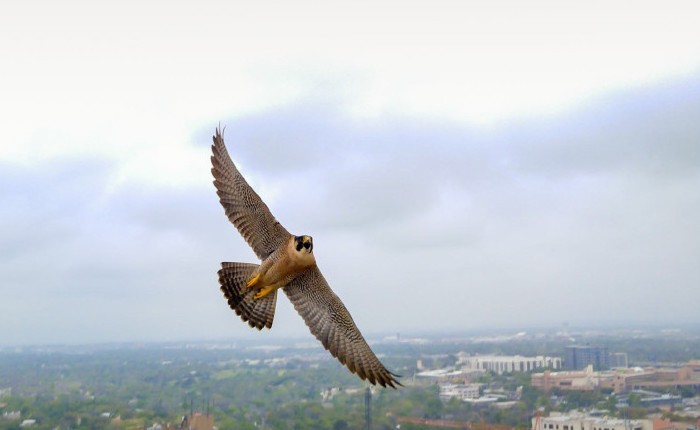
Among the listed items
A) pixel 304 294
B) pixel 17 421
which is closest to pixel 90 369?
pixel 17 421

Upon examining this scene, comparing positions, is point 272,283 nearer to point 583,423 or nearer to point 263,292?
point 263,292

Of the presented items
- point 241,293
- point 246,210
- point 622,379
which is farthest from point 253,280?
point 622,379

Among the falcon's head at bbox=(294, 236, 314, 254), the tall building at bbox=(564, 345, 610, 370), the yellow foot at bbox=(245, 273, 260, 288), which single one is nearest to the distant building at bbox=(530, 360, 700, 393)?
the tall building at bbox=(564, 345, 610, 370)

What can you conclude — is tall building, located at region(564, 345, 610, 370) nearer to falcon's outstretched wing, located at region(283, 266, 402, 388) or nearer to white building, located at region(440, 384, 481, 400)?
white building, located at region(440, 384, 481, 400)

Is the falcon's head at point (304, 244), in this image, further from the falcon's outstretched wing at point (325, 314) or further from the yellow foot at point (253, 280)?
the falcon's outstretched wing at point (325, 314)

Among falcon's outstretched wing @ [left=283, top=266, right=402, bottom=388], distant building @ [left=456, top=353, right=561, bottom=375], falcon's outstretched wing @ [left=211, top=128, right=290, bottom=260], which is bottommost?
distant building @ [left=456, top=353, right=561, bottom=375]

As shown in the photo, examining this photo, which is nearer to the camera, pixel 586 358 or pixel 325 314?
pixel 325 314

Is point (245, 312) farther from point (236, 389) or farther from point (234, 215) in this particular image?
point (236, 389)
